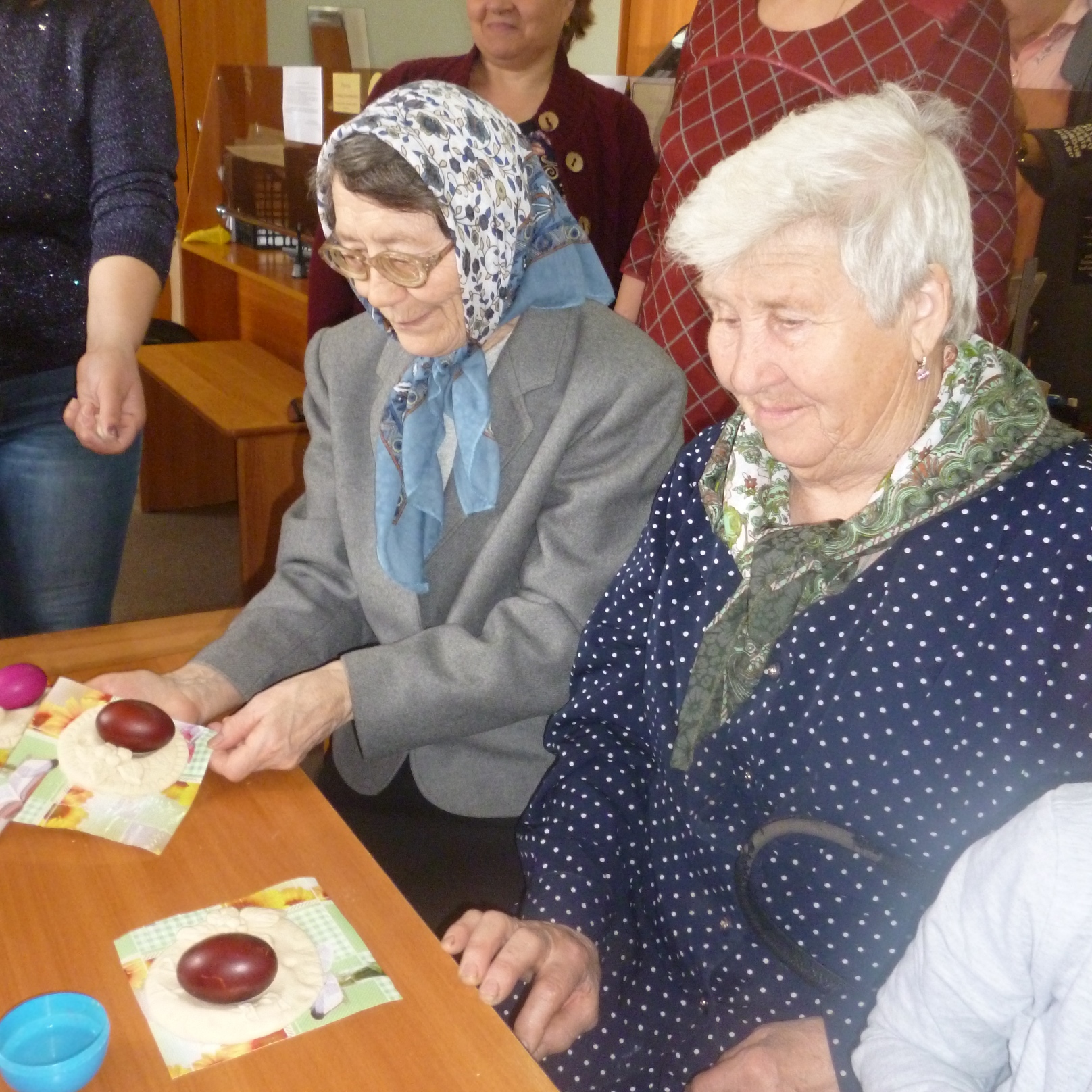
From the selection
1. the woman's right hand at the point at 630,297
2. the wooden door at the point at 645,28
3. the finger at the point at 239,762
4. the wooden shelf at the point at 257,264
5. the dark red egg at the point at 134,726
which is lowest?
the wooden shelf at the point at 257,264

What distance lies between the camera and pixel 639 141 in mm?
2240

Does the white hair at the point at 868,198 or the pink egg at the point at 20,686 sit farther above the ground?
the white hair at the point at 868,198

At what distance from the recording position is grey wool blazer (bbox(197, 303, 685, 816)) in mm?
1307

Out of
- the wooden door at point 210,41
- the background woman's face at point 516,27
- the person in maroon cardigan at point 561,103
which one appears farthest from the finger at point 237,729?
the wooden door at point 210,41

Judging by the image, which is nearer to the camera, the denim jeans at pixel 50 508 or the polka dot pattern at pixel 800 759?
the polka dot pattern at pixel 800 759

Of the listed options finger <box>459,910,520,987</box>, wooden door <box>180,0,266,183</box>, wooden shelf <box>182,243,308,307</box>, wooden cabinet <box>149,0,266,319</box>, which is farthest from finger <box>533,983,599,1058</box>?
wooden door <box>180,0,266,183</box>

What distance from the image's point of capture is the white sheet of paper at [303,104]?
3.57 meters

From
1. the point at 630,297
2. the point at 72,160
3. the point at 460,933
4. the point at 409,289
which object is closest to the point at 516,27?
the point at 630,297

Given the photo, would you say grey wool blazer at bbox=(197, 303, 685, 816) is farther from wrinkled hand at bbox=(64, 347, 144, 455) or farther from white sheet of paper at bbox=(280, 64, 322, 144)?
white sheet of paper at bbox=(280, 64, 322, 144)

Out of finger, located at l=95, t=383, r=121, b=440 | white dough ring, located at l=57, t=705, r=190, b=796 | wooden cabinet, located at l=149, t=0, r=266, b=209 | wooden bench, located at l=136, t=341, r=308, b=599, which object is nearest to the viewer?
white dough ring, located at l=57, t=705, r=190, b=796

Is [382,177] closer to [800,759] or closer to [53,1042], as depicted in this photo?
[800,759]

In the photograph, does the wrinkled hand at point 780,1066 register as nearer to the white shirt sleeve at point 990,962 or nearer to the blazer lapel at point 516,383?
the white shirt sleeve at point 990,962

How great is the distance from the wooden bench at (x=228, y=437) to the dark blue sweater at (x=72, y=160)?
4.48ft

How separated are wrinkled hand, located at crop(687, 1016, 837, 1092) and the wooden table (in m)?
0.28
